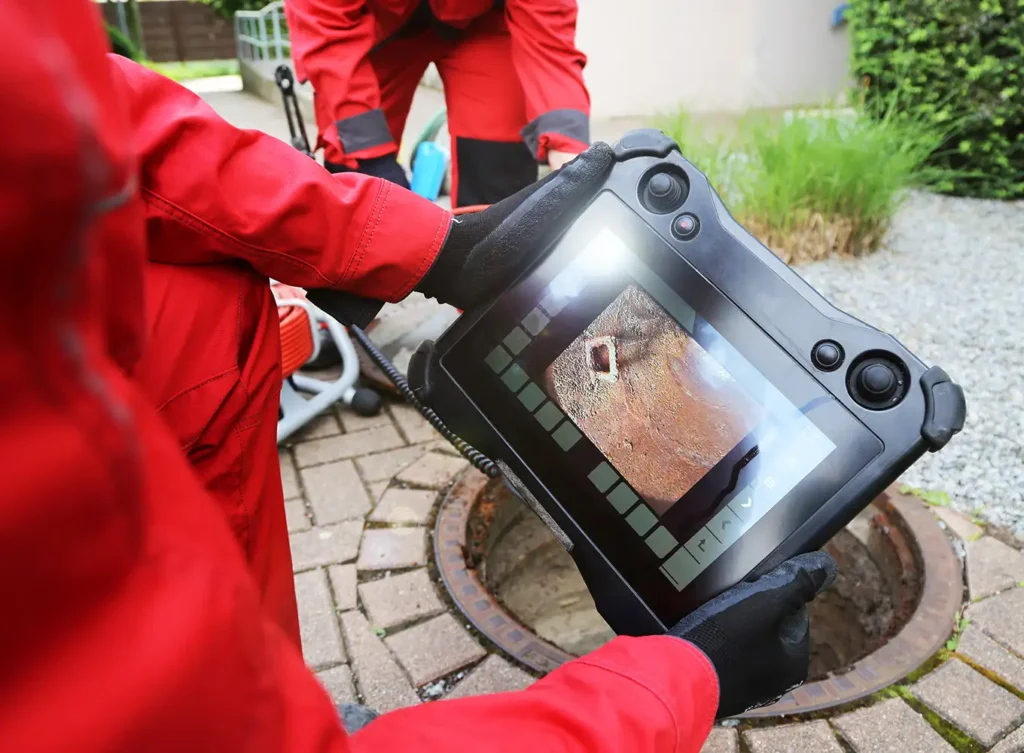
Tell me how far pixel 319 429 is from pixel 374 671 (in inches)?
42.4

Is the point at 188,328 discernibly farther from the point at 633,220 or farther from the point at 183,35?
the point at 183,35

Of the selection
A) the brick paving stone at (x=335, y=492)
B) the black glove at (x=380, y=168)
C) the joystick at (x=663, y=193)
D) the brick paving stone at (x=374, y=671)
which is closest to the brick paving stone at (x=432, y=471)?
the brick paving stone at (x=335, y=492)

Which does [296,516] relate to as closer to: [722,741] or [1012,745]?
[722,741]

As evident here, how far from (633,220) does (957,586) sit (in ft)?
3.89

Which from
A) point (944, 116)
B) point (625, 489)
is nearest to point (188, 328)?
point (625, 489)

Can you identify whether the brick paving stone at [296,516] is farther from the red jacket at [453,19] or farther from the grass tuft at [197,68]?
the grass tuft at [197,68]

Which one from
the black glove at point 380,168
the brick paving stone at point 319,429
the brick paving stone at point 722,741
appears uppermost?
the black glove at point 380,168

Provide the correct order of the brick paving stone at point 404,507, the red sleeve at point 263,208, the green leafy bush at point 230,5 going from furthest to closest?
the green leafy bush at point 230,5 < the brick paving stone at point 404,507 < the red sleeve at point 263,208

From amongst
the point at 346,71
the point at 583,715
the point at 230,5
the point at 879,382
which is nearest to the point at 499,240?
the point at 879,382

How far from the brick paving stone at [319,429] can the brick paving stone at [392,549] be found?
586 millimetres

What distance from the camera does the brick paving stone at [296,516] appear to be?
2.03 metres

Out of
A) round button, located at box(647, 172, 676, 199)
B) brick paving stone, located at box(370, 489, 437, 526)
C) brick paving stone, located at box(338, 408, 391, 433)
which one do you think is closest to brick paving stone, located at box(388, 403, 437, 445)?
brick paving stone, located at box(338, 408, 391, 433)

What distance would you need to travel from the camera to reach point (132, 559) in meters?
0.41

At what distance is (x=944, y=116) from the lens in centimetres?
431
